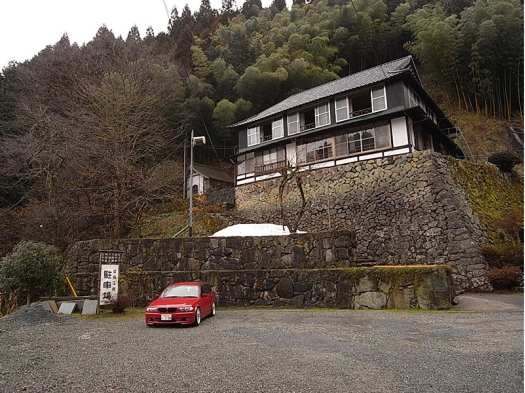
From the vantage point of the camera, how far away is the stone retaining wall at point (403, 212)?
1644cm

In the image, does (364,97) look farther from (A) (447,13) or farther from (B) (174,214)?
(A) (447,13)

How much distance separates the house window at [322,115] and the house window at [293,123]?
5.11 ft

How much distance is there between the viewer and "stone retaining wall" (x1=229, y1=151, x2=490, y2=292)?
16.4 m

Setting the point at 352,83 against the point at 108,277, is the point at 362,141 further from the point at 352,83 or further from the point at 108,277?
the point at 108,277

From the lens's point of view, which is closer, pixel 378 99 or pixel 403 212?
pixel 403 212

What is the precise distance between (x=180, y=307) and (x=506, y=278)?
13175 mm

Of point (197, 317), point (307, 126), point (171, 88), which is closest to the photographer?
point (197, 317)

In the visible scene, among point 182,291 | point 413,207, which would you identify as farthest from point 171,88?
point 182,291

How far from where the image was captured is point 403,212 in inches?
→ 723

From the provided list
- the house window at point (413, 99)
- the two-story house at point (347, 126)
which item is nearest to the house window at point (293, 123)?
the two-story house at point (347, 126)

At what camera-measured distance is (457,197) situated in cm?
1761

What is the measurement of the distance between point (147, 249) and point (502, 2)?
1277 inches

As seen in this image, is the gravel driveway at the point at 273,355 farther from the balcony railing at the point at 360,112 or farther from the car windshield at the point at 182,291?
the balcony railing at the point at 360,112

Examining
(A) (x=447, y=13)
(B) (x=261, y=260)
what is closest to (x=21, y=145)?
(B) (x=261, y=260)
